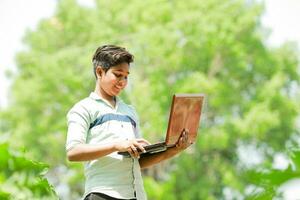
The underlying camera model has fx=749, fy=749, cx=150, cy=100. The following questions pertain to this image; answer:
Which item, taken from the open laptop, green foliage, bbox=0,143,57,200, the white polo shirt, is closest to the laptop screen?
the open laptop

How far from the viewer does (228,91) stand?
1931 cm

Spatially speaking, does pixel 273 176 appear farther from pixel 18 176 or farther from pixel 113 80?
pixel 113 80

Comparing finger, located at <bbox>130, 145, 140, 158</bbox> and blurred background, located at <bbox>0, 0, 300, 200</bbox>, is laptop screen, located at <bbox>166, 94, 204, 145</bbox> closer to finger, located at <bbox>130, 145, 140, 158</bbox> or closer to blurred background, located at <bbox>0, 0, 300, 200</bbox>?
finger, located at <bbox>130, 145, 140, 158</bbox>

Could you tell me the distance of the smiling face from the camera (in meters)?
2.54

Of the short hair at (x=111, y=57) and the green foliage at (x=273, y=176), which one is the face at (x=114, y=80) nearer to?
the short hair at (x=111, y=57)

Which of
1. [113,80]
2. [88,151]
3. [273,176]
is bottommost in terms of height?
[88,151]

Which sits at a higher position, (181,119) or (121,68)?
(121,68)

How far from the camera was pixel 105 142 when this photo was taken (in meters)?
2.45

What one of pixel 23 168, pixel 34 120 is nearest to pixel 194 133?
pixel 23 168

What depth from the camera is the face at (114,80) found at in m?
2.54

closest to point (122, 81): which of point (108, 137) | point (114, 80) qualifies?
point (114, 80)

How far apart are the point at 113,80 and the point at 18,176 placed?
1573 millimetres

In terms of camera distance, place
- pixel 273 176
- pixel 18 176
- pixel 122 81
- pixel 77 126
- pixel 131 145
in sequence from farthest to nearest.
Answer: pixel 122 81 < pixel 77 126 < pixel 131 145 < pixel 18 176 < pixel 273 176

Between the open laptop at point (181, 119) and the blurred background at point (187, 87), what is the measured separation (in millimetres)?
15336
